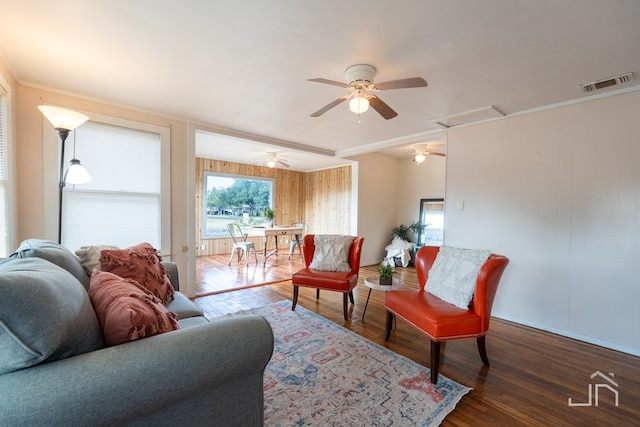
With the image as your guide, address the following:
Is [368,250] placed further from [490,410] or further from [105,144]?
[105,144]

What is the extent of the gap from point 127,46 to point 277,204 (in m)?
5.91

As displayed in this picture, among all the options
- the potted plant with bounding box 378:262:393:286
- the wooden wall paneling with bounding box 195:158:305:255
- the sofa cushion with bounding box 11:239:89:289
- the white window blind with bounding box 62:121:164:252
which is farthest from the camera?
the wooden wall paneling with bounding box 195:158:305:255

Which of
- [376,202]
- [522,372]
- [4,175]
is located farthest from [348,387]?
[376,202]

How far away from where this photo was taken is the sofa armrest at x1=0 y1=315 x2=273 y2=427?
27.6 inches

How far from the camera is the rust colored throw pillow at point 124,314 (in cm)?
93

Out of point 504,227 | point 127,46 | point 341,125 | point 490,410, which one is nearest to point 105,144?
point 127,46

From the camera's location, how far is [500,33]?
174cm

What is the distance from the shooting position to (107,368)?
0.80 m

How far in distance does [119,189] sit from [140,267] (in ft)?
5.63

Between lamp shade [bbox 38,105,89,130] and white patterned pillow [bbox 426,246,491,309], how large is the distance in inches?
125

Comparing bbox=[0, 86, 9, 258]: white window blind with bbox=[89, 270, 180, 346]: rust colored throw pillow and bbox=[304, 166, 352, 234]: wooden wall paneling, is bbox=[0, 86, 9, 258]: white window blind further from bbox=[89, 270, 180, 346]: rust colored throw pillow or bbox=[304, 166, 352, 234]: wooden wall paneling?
bbox=[304, 166, 352, 234]: wooden wall paneling

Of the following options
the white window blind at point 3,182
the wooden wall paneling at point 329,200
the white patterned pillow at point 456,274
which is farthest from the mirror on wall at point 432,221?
the white window blind at point 3,182

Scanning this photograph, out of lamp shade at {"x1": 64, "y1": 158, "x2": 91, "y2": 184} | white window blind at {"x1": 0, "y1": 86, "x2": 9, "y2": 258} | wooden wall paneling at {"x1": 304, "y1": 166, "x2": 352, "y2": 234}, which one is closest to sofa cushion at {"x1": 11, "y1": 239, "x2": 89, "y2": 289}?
lamp shade at {"x1": 64, "y1": 158, "x2": 91, "y2": 184}

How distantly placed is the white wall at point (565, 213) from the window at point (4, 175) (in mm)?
4609
